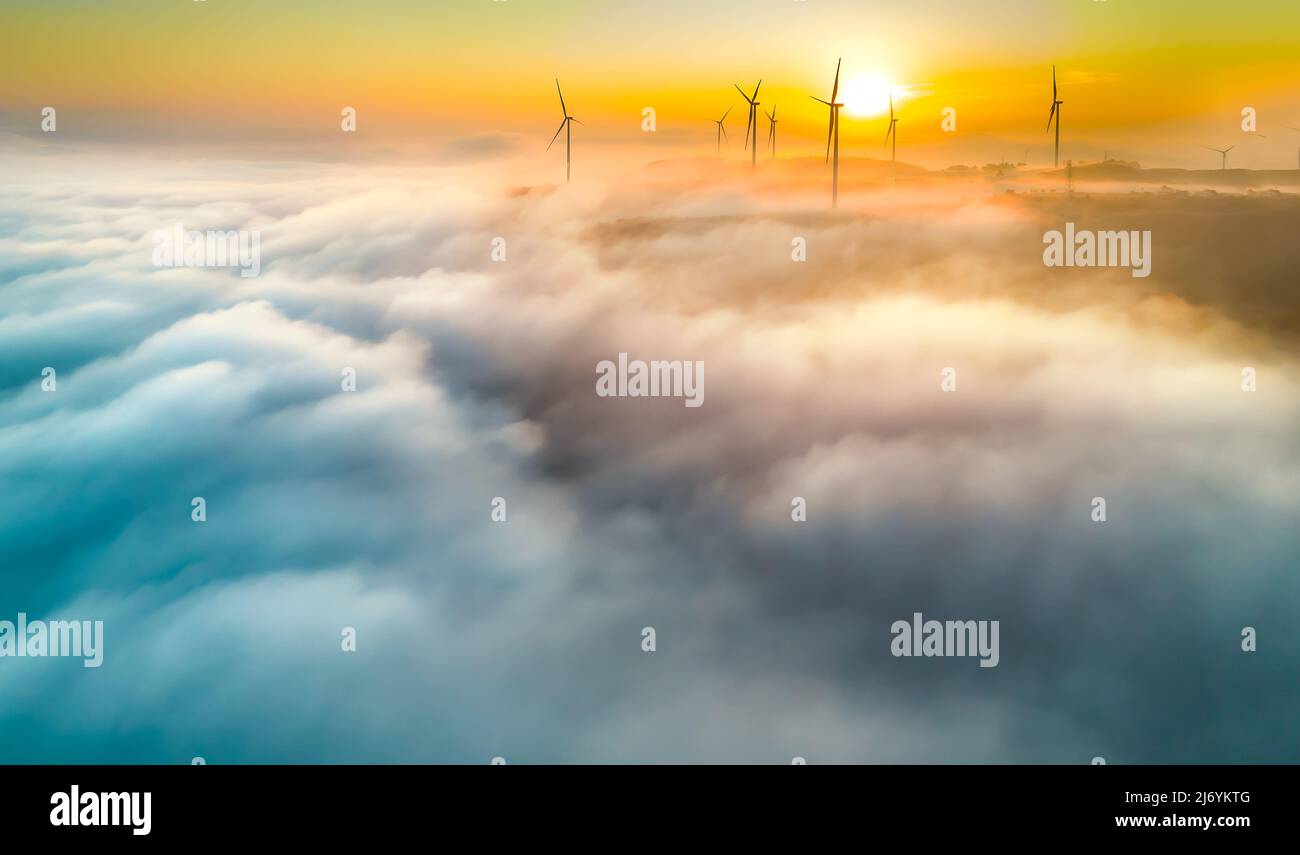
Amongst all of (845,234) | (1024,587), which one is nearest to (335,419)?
(1024,587)

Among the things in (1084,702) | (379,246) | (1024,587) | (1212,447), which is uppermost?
(379,246)

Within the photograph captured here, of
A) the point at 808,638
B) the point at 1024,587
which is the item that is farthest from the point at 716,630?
the point at 1024,587

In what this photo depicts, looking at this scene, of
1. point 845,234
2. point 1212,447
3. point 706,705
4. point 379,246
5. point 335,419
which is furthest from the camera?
point 845,234

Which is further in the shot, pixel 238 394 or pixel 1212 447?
pixel 238 394

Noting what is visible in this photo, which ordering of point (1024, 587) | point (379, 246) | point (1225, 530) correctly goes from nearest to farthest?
1. point (1024, 587)
2. point (1225, 530)
3. point (379, 246)

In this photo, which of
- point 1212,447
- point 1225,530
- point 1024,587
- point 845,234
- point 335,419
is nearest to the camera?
point 1024,587

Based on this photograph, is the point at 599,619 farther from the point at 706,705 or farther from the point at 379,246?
the point at 379,246

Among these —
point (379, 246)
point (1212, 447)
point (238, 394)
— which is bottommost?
point (1212, 447)

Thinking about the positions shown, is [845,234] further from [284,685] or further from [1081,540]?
[284,685]

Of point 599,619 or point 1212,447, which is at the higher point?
point 1212,447
